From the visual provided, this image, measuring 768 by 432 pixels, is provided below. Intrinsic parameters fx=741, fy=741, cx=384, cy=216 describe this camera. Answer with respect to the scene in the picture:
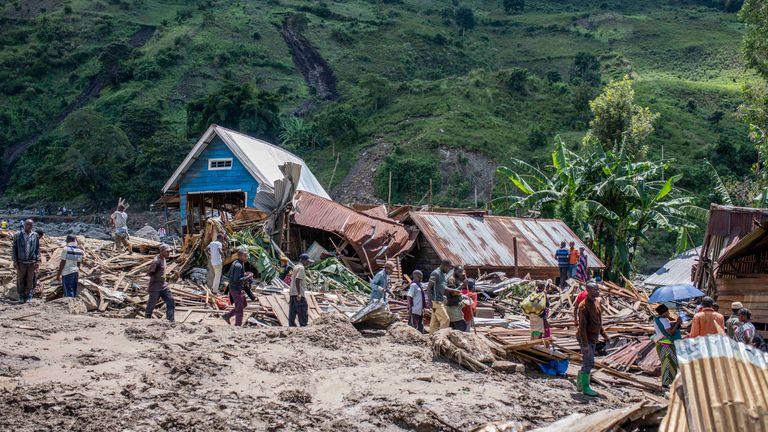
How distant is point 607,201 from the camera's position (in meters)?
27.6

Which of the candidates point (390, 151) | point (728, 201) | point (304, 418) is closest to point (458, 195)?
point (390, 151)

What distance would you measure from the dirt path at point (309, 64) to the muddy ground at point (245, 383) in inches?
2349

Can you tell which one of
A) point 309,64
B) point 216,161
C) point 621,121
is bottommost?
point 216,161

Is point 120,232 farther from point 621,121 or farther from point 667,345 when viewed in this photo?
Result: point 621,121

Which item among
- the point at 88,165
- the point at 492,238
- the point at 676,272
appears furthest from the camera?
the point at 88,165

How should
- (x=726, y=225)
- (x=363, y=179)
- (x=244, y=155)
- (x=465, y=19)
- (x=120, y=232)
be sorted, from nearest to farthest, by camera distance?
(x=726, y=225), (x=120, y=232), (x=244, y=155), (x=363, y=179), (x=465, y=19)

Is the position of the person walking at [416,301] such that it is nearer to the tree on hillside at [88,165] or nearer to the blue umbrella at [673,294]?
the blue umbrella at [673,294]

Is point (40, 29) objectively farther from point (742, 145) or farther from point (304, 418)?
point (304, 418)

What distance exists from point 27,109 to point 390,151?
3785cm

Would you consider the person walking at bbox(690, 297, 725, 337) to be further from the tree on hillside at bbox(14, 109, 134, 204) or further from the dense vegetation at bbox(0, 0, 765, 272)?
the tree on hillside at bbox(14, 109, 134, 204)

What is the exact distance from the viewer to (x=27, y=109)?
234 feet

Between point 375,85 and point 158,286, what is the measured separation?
187ft

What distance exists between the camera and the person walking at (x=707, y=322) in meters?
9.48

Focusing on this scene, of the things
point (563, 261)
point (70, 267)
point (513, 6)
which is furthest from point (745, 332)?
point (513, 6)
